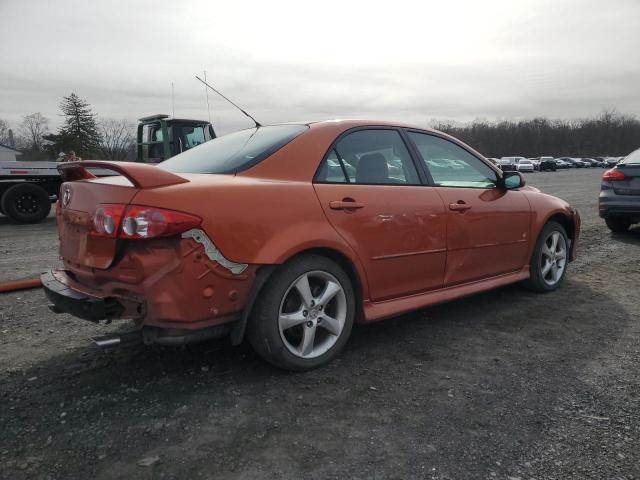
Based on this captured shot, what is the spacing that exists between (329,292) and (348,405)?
0.67 m

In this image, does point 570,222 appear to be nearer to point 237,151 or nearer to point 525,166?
point 237,151

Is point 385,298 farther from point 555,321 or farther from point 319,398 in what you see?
point 555,321

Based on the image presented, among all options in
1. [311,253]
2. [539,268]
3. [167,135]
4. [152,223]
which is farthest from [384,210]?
[167,135]

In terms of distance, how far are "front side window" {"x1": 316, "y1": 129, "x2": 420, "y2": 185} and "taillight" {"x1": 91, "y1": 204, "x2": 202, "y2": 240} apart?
93cm

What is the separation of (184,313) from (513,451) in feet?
5.33

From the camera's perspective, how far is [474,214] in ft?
12.3

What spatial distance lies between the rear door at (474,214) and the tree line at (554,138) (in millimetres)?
91710

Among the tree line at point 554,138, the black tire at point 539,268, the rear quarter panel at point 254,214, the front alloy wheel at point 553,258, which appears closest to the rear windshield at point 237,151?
the rear quarter panel at point 254,214

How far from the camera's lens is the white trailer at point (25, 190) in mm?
10156

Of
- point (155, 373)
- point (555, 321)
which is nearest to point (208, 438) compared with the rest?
point (155, 373)

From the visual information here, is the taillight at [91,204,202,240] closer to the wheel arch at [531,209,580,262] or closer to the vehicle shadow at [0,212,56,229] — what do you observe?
the wheel arch at [531,209,580,262]

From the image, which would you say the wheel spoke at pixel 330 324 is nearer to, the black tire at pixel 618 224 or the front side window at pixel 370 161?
the front side window at pixel 370 161

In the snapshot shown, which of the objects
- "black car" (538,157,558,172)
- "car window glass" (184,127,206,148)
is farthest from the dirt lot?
"black car" (538,157,558,172)

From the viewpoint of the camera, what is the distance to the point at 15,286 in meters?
4.46
